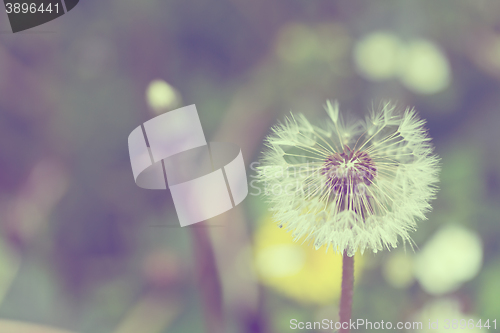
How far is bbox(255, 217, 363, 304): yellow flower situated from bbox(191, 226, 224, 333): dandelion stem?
0.11 meters

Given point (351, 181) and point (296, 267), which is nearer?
point (351, 181)

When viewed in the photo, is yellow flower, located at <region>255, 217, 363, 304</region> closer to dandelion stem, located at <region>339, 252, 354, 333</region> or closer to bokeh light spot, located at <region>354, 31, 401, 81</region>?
dandelion stem, located at <region>339, 252, 354, 333</region>

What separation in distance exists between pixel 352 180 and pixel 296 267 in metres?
0.29

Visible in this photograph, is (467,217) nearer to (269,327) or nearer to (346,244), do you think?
(346,244)

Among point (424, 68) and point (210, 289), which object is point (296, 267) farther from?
point (424, 68)

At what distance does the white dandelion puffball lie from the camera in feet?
1.89

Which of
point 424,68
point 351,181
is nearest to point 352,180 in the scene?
point 351,181

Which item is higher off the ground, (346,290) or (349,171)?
(349,171)

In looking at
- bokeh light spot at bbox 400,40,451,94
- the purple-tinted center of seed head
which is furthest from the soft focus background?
the purple-tinted center of seed head

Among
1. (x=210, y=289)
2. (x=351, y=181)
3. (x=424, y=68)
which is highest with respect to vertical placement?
(x=424, y=68)

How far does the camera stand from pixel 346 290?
0.62 m

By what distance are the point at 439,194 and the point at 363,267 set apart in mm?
247

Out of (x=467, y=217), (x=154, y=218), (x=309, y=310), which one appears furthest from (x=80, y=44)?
(x=467, y=217)

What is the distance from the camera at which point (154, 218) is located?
74 centimetres
